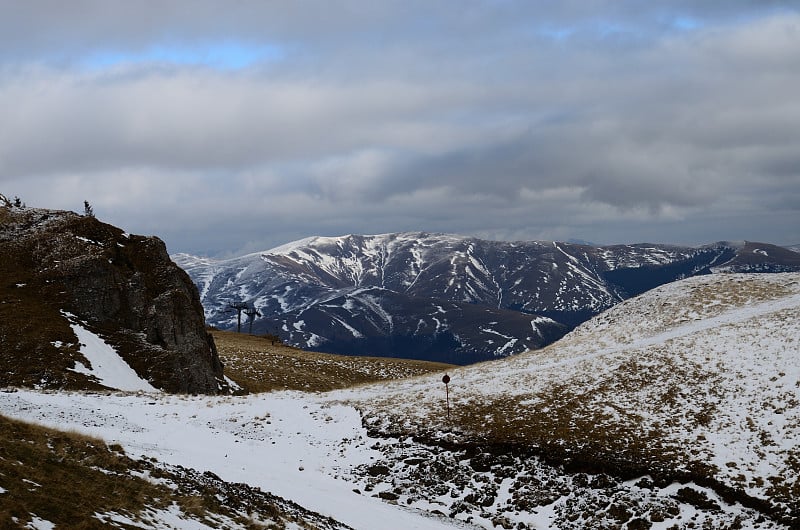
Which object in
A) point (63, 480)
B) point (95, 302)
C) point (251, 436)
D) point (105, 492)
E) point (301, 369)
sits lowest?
point (301, 369)

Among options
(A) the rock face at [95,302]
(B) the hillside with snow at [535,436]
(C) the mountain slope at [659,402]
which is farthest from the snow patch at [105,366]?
(C) the mountain slope at [659,402]

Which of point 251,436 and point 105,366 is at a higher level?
point 105,366

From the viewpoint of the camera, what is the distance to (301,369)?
7519 cm

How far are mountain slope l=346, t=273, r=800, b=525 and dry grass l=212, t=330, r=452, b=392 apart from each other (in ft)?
77.4

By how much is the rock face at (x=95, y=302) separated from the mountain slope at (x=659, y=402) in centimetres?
2064

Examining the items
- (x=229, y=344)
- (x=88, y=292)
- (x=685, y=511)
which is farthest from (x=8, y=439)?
(x=229, y=344)

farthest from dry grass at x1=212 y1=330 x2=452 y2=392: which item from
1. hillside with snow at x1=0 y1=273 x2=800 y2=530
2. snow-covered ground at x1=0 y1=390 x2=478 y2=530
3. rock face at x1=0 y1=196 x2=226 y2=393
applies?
hillside with snow at x1=0 y1=273 x2=800 y2=530

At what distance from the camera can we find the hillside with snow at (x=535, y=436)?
25.3 metres

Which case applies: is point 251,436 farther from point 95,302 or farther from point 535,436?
point 95,302

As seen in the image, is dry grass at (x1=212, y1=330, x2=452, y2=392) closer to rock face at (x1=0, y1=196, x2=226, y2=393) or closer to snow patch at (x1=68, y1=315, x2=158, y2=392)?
rock face at (x1=0, y1=196, x2=226, y2=393)

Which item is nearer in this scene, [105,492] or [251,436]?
[105,492]

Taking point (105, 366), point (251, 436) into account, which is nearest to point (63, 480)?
point (251, 436)

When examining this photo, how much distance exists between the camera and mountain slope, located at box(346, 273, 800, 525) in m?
27.6

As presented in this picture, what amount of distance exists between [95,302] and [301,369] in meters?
29.3
